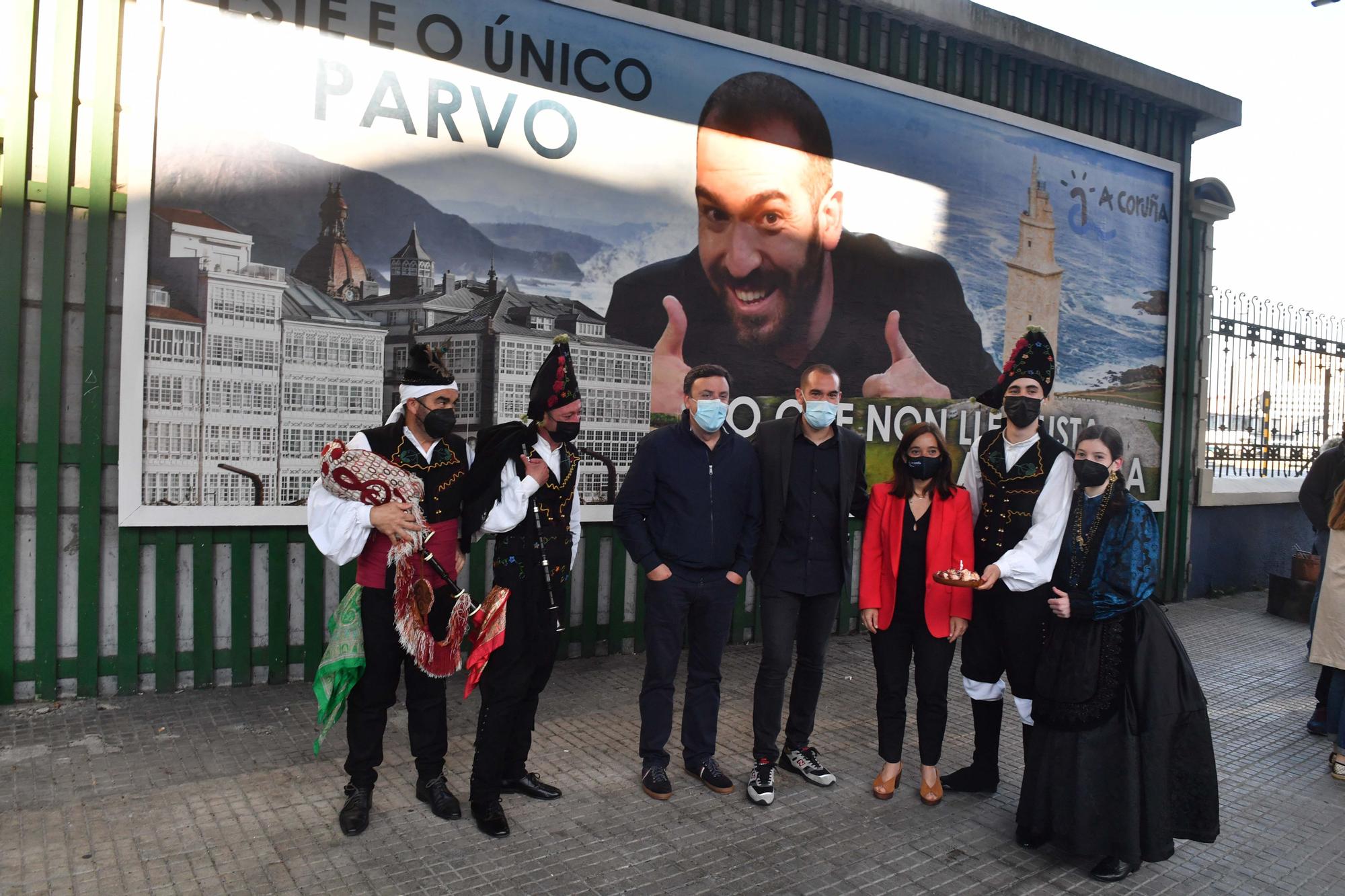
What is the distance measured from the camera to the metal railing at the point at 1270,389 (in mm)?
10148

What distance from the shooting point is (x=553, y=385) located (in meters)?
4.06

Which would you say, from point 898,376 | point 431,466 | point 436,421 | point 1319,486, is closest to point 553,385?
point 436,421

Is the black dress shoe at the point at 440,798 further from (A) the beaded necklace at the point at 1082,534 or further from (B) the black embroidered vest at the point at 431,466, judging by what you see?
(A) the beaded necklace at the point at 1082,534

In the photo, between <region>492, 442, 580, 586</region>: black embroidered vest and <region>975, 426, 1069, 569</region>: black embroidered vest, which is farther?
<region>975, 426, 1069, 569</region>: black embroidered vest

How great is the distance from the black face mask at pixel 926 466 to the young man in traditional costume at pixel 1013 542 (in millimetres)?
287

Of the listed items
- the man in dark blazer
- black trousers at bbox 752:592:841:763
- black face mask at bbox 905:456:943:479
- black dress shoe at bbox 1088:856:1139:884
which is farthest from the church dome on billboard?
black dress shoe at bbox 1088:856:1139:884

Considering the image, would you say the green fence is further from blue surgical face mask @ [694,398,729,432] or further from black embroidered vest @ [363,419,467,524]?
blue surgical face mask @ [694,398,729,432]

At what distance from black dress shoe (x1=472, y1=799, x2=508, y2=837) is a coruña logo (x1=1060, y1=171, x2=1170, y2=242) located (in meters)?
7.65

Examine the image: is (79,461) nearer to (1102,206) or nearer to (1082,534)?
(1082,534)

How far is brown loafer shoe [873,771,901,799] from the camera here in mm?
4473

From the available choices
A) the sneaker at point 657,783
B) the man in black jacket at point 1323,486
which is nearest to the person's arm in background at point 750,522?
the sneaker at point 657,783

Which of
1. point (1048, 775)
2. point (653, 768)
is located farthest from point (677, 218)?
point (1048, 775)

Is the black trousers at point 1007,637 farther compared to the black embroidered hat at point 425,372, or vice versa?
the black trousers at point 1007,637

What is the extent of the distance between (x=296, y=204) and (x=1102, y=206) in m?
7.39
